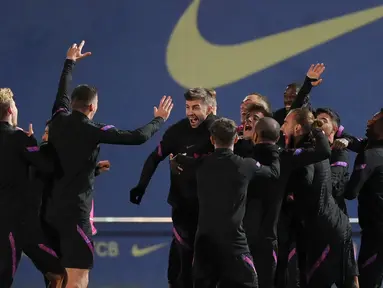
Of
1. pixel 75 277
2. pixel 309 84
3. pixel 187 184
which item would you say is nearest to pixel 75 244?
pixel 75 277

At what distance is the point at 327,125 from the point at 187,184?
1086 millimetres

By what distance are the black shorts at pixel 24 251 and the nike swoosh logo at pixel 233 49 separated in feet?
7.71

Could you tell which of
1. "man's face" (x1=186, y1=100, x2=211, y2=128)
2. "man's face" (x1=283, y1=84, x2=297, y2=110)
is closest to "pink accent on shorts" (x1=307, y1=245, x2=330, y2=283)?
"man's face" (x1=186, y1=100, x2=211, y2=128)

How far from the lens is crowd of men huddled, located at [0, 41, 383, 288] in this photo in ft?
16.1

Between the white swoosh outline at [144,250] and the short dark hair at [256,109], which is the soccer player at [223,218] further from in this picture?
the white swoosh outline at [144,250]

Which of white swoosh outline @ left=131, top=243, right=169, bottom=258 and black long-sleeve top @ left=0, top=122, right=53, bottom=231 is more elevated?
black long-sleeve top @ left=0, top=122, right=53, bottom=231

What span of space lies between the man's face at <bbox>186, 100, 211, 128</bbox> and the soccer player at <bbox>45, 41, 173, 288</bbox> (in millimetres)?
442

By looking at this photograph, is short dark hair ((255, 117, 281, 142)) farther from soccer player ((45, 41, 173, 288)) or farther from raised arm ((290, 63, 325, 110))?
raised arm ((290, 63, 325, 110))

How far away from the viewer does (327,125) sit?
19.5ft

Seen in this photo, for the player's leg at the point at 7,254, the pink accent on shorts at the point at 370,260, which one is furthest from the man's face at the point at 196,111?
the pink accent on shorts at the point at 370,260

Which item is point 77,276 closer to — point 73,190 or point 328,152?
point 73,190

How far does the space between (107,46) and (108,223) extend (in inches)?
59.8

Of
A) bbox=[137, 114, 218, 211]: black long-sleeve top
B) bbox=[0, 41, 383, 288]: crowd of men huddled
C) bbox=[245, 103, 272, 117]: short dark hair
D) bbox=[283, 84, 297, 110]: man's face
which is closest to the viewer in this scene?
bbox=[0, 41, 383, 288]: crowd of men huddled

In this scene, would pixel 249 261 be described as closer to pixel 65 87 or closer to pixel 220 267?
pixel 220 267
